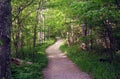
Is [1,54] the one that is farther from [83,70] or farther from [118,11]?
[83,70]

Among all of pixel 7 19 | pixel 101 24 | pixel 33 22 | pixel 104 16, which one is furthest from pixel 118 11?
pixel 33 22

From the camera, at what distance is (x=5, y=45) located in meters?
2.45

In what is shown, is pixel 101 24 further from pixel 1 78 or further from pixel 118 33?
pixel 1 78

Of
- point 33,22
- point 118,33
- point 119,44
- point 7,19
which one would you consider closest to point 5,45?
point 7,19

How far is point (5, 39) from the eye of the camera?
7.97ft

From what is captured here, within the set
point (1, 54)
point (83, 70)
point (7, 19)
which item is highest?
point (7, 19)

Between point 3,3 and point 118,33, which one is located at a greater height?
point 3,3

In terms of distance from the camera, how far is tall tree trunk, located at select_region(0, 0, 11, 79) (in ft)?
7.97

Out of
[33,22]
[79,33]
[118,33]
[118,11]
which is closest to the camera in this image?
[118,11]

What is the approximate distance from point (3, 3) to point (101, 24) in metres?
10.5

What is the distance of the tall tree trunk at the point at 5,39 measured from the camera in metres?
2.43

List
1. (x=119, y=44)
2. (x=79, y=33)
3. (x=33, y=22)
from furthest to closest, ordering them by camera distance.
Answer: (x=79, y=33), (x=33, y=22), (x=119, y=44)

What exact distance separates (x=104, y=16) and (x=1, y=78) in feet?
27.3

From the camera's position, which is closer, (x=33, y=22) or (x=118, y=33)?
(x=118, y=33)
